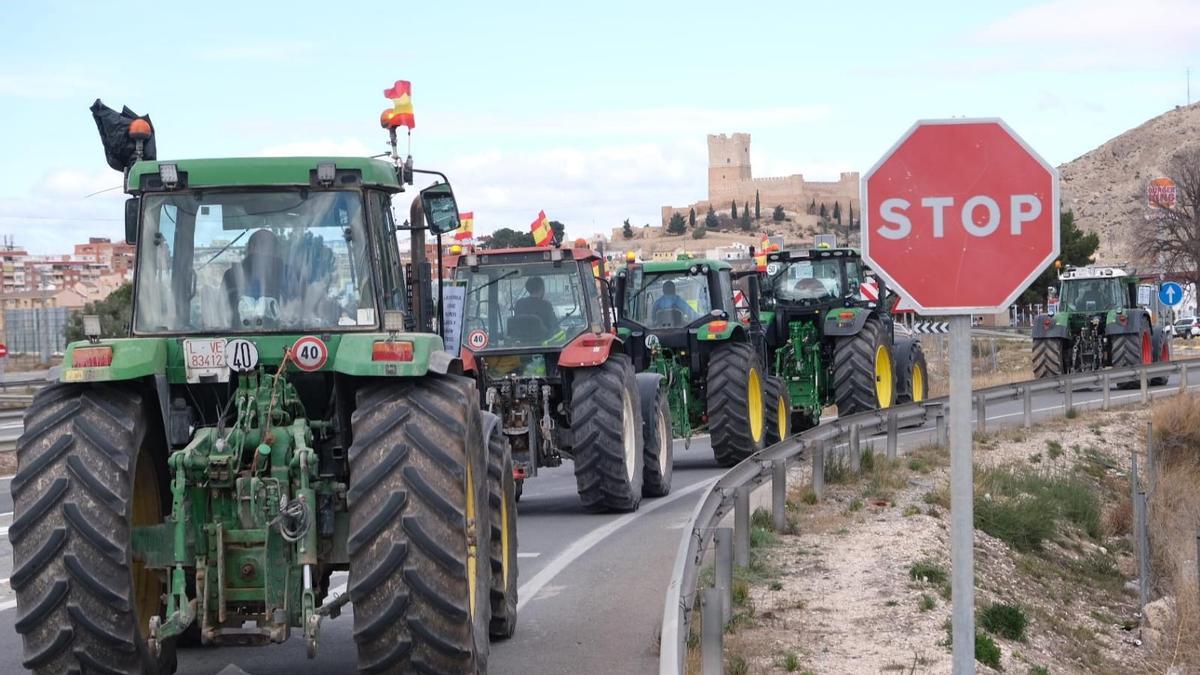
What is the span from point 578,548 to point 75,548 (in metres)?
6.70

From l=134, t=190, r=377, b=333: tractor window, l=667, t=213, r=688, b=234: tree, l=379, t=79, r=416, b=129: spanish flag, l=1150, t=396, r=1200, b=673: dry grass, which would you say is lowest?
l=1150, t=396, r=1200, b=673: dry grass

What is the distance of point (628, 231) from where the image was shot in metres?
168

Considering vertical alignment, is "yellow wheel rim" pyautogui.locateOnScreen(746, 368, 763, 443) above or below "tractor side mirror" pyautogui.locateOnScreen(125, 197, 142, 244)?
below

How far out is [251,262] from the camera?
336 inches

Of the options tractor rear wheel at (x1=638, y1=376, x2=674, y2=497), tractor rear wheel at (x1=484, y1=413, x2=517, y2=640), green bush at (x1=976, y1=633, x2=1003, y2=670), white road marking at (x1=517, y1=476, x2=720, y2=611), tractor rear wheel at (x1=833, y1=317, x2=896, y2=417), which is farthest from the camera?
tractor rear wheel at (x1=833, y1=317, x2=896, y2=417)

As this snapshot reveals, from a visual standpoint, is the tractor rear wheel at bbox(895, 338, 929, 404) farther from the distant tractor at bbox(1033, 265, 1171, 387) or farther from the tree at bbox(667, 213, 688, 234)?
the tree at bbox(667, 213, 688, 234)

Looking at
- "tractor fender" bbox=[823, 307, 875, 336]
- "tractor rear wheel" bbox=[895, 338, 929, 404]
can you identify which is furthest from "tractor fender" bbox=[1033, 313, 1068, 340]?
"tractor fender" bbox=[823, 307, 875, 336]

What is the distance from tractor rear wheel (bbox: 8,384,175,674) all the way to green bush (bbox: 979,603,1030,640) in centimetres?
644

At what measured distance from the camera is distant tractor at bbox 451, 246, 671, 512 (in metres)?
15.5

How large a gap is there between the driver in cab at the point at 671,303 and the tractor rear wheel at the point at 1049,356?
1716cm

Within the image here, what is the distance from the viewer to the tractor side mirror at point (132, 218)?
8.67 meters

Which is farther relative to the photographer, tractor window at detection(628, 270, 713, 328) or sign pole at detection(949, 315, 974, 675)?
tractor window at detection(628, 270, 713, 328)

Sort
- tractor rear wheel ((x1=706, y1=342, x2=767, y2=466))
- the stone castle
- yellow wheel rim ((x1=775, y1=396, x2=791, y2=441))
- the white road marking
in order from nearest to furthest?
1. the white road marking
2. tractor rear wheel ((x1=706, y1=342, x2=767, y2=466))
3. yellow wheel rim ((x1=775, y1=396, x2=791, y2=441))
4. the stone castle

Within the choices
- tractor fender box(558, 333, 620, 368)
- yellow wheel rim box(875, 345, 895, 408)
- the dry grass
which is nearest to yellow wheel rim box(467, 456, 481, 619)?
the dry grass
